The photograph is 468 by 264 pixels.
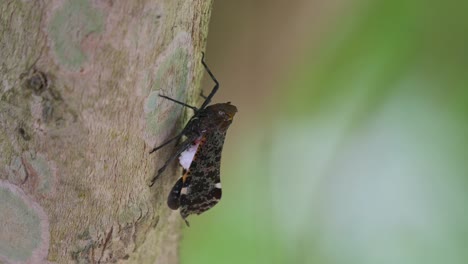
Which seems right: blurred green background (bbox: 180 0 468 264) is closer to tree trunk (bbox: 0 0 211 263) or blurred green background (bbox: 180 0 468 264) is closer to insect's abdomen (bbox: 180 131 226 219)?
insect's abdomen (bbox: 180 131 226 219)

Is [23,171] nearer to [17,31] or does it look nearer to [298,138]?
[17,31]

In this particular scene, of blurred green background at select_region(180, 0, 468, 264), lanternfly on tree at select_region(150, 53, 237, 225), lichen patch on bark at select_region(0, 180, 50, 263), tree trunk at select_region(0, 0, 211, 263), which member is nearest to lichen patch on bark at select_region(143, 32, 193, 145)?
tree trunk at select_region(0, 0, 211, 263)

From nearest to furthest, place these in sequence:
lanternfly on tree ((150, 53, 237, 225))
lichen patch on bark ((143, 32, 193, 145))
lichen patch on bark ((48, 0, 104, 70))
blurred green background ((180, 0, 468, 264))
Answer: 1. lichen patch on bark ((48, 0, 104, 70))
2. lichen patch on bark ((143, 32, 193, 145))
3. lanternfly on tree ((150, 53, 237, 225))
4. blurred green background ((180, 0, 468, 264))


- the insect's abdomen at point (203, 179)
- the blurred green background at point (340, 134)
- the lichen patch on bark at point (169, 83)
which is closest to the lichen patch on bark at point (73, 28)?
the lichen patch on bark at point (169, 83)

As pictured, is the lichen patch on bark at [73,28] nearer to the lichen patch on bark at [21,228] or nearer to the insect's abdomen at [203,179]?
the lichen patch on bark at [21,228]

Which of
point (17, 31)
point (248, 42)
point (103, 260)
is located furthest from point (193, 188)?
point (17, 31)

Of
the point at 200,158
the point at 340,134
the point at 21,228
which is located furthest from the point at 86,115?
the point at 340,134

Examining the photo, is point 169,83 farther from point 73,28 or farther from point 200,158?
point 200,158
